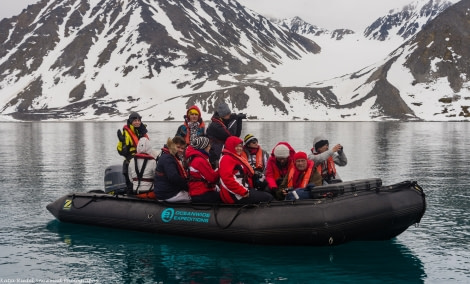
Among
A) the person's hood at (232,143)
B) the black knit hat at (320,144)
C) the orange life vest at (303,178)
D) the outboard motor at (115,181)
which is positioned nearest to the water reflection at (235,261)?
the orange life vest at (303,178)

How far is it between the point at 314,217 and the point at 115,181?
6.39m

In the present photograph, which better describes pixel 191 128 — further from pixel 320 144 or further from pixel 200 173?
pixel 320 144

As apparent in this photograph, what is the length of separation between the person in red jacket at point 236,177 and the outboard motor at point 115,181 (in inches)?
155

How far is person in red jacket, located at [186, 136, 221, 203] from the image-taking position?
11633 millimetres

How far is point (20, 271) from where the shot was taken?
10.5 metres

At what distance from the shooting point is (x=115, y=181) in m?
14.9

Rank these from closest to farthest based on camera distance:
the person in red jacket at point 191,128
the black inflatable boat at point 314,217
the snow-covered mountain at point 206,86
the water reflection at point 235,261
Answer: the water reflection at point 235,261, the black inflatable boat at point 314,217, the person in red jacket at point 191,128, the snow-covered mountain at point 206,86

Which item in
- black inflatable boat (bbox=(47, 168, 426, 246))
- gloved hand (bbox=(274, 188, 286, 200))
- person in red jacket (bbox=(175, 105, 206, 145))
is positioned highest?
person in red jacket (bbox=(175, 105, 206, 145))

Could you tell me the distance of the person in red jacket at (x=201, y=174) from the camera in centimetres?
1163

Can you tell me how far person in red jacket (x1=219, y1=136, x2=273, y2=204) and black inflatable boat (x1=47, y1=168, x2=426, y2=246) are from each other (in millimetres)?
208

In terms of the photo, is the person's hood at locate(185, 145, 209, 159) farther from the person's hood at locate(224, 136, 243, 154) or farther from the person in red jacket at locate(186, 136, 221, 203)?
the person's hood at locate(224, 136, 243, 154)

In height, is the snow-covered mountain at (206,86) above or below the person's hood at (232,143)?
above

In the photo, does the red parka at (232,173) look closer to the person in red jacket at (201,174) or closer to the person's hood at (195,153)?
the person in red jacket at (201,174)

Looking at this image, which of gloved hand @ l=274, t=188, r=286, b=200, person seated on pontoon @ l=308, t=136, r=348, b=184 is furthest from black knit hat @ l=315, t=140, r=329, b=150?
gloved hand @ l=274, t=188, r=286, b=200
